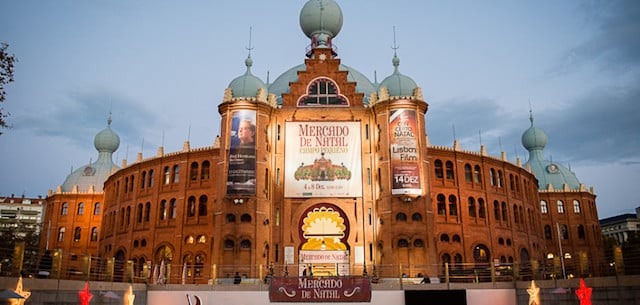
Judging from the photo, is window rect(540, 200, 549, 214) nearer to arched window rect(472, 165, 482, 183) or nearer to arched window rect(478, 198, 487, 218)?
arched window rect(472, 165, 482, 183)

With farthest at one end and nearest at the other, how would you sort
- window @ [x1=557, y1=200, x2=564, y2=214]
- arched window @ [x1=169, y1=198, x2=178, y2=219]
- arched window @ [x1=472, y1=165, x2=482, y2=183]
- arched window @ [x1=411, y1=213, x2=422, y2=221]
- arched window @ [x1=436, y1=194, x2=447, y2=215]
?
1. window @ [x1=557, y1=200, x2=564, y2=214]
2. arched window @ [x1=472, y1=165, x2=482, y2=183]
3. arched window @ [x1=169, y1=198, x2=178, y2=219]
4. arched window @ [x1=436, y1=194, x2=447, y2=215]
5. arched window @ [x1=411, y1=213, x2=422, y2=221]

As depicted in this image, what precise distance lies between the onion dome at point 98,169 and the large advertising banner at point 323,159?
31.6m

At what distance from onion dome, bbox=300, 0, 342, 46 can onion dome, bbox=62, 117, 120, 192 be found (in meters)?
30.1

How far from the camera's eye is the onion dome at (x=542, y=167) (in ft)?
229

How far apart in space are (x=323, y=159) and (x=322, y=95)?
6122 mm

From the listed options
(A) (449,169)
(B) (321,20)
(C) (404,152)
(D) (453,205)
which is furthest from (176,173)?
(D) (453,205)

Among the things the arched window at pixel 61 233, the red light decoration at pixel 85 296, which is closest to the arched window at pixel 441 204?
the red light decoration at pixel 85 296

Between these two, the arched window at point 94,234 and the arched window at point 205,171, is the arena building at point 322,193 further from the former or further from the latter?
the arched window at point 94,234

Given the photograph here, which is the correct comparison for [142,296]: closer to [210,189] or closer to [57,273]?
[57,273]

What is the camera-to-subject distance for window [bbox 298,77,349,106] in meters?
47.5

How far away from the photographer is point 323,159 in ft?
149

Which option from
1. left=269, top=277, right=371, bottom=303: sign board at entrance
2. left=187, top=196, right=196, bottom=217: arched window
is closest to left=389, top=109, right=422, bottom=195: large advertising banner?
left=269, top=277, right=371, bottom=303: sign board at entrance

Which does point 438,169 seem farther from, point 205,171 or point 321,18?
point 205,171

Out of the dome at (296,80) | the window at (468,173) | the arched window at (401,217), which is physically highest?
the dome at (296,80)
